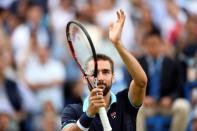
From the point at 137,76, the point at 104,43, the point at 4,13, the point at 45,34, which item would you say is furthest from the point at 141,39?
the point at 137,76

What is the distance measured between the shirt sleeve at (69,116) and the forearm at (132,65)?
2.32ft

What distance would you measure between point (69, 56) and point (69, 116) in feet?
24.0

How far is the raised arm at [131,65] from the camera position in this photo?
8.60m

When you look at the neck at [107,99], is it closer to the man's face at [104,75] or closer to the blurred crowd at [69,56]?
the man's face at [104,75]

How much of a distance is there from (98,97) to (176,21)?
28.3ft

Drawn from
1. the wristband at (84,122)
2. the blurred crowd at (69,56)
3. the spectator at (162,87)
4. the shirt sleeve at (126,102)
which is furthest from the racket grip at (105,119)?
the spectator at (162,87)

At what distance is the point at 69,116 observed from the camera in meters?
8.91

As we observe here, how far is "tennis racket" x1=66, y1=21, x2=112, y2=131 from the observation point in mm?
8461

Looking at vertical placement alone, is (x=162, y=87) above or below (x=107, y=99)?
above

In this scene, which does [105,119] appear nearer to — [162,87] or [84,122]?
[84,122]

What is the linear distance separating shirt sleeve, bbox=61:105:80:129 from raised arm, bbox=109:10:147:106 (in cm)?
58

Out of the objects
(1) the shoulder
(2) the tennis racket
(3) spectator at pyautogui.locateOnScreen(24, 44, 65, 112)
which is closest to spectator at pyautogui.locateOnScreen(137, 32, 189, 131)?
(3) spectator at pyautogui.locateOnScreen(24, 44, 65, 112)

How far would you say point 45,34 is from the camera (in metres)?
16.8

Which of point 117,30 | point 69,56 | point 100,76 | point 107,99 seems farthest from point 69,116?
point 69,56
